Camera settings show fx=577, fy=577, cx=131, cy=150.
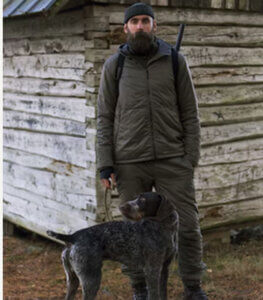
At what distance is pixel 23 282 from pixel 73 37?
292 centimetres

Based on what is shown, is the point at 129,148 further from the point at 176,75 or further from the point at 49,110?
the point at 49,110

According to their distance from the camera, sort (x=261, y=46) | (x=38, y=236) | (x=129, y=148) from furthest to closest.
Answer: (x=38, y=236)
(x=261, y=46)
(x=129, y=148)

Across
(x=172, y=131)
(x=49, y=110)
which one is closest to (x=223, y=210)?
(x=49, y=110)

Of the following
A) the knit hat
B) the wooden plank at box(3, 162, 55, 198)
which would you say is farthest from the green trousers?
the wooden plank at box(3, 162, 55, 198)

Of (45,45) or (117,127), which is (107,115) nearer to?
(117,127)

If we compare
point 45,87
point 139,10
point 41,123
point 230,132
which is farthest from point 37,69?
point 139,10

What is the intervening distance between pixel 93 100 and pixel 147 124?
1.97 metres

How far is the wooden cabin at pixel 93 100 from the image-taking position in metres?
6.60

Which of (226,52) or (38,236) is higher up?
(226,52)

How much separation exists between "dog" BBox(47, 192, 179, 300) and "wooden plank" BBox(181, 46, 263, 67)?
3.03 metres

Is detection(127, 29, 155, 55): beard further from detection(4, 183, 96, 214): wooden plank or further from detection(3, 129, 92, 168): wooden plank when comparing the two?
detection(4, 183, 96, 214): wooden plank

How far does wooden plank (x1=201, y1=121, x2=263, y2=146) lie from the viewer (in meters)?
7.23

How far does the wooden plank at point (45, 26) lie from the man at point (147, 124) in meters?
2.06

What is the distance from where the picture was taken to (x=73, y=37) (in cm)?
677
